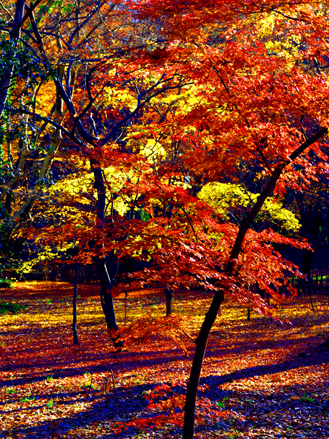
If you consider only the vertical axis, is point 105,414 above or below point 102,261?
below

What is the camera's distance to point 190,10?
6754mm

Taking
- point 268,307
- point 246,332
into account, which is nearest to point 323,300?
point 246,332

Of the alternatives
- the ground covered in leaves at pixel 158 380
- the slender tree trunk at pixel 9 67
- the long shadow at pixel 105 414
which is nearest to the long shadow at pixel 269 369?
the ground covered in leaves at pixel 158 380

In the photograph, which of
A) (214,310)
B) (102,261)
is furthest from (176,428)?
(102,261)

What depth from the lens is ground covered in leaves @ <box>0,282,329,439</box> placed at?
723 centimetres

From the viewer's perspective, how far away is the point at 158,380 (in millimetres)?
10031

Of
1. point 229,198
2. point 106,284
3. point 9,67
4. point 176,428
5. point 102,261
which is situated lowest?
point 176,428

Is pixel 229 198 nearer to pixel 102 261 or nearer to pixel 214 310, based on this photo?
pixel 102 261

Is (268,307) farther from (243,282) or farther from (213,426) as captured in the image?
(213,426)

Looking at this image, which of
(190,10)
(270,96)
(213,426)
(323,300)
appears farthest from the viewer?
(323,300)

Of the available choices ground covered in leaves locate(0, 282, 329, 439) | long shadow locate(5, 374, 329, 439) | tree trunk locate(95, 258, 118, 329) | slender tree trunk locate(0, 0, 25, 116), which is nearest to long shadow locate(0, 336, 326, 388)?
ground covered in leaves locate(0, 282, 329, 439)

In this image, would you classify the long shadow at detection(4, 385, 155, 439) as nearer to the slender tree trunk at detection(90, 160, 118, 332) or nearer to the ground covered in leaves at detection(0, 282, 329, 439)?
the ground covered in leaves at detection(0, 282, 329, 439)

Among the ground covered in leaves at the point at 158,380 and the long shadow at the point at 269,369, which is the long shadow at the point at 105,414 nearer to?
the ground covered in leaves at the point at 158,380

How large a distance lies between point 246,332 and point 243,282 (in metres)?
11.0
